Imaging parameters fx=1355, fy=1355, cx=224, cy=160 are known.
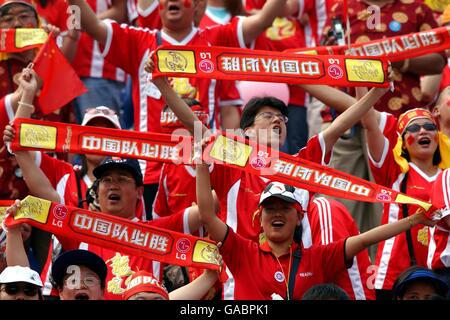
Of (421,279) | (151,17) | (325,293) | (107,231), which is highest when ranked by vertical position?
(151,17)

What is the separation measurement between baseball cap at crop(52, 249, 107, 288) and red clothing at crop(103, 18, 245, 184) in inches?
80.0

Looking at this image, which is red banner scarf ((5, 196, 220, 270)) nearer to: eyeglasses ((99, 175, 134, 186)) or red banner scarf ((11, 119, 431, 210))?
red banner scarf ((11, 119, 431, 210))

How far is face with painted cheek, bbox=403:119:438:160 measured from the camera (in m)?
9.91

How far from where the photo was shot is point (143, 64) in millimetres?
10523

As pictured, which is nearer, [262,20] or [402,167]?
[402,167]

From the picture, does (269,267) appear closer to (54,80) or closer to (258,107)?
(258,107)

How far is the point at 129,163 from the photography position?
955 centimetres

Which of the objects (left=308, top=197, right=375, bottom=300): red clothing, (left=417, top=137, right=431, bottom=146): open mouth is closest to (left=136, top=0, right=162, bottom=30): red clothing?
(left=308, top=197, right=375, bottom=300): red clothing

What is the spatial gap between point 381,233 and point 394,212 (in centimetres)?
111

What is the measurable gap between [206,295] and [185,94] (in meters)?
2.14

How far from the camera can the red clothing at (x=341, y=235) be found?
29.5 ft

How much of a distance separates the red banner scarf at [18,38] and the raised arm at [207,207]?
2326mm

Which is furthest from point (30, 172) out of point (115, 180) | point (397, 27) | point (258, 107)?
point (397, 27)

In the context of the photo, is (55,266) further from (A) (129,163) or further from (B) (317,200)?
(B) (317,200)
